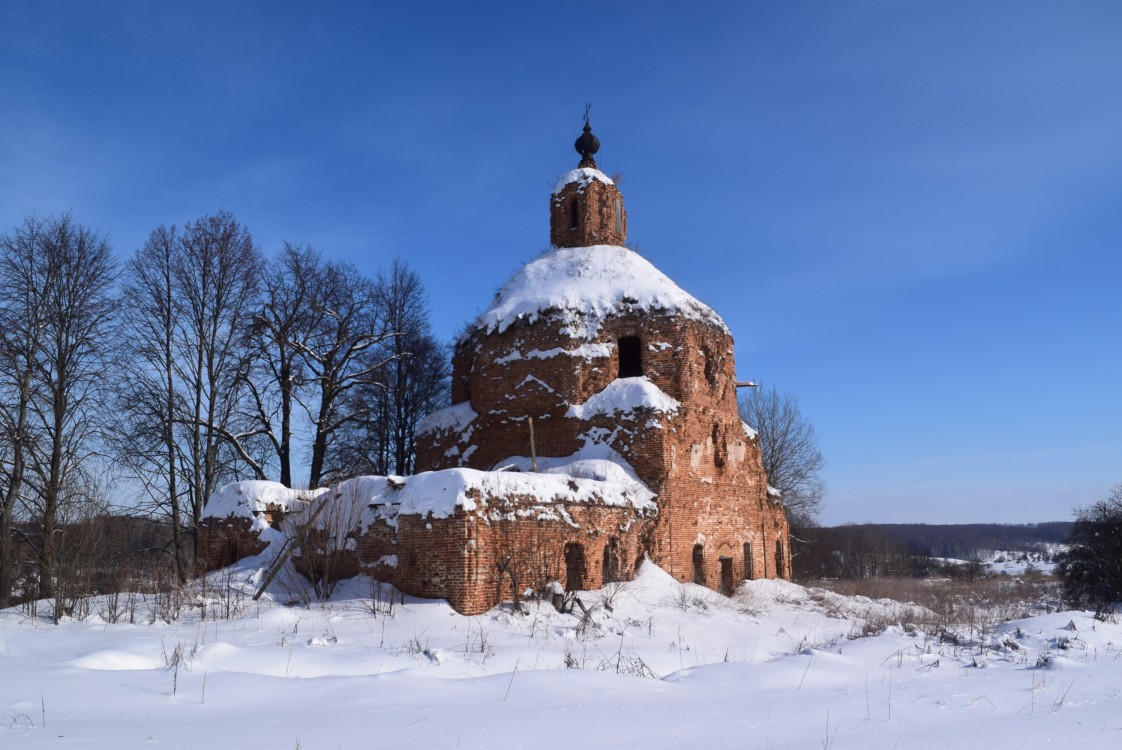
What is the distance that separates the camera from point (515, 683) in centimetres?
623

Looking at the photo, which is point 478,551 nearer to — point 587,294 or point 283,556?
point 283,556

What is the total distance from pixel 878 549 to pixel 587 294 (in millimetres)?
53946

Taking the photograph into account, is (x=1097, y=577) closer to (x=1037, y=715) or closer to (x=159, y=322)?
(x=1037, y=715)

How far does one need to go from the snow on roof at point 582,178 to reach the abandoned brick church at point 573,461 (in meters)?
0.06

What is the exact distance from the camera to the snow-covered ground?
461 centimetres

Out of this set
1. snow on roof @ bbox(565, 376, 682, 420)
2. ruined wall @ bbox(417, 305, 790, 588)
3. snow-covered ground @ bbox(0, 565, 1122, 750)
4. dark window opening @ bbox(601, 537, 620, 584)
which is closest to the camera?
snow-covered ground @ bbox(0, 565, 1122, 750)

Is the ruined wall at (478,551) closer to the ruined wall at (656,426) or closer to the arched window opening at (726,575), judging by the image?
the ruined wall at (656,426)

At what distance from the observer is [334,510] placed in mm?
12539

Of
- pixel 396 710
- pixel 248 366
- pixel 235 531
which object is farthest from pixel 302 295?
pixel 396 710

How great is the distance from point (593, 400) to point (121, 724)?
13.5 metres

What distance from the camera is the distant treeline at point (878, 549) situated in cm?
4433

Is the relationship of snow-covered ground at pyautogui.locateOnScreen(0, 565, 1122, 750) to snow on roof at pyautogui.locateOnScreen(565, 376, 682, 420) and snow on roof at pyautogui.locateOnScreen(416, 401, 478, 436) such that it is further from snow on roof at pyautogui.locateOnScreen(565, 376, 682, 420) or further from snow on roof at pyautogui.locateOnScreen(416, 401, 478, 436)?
snow on roof at pyautogui.locateOnScreen(416, 401, 478, 436)

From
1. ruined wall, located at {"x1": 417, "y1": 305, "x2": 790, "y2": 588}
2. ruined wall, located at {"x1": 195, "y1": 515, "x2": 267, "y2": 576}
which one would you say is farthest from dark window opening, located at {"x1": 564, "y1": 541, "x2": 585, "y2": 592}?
ruined wall, located at {"x1": 195, "y1": 515, "x2": 267, "y2": 576}

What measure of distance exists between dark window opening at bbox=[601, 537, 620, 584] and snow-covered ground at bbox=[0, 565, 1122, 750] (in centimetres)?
270
